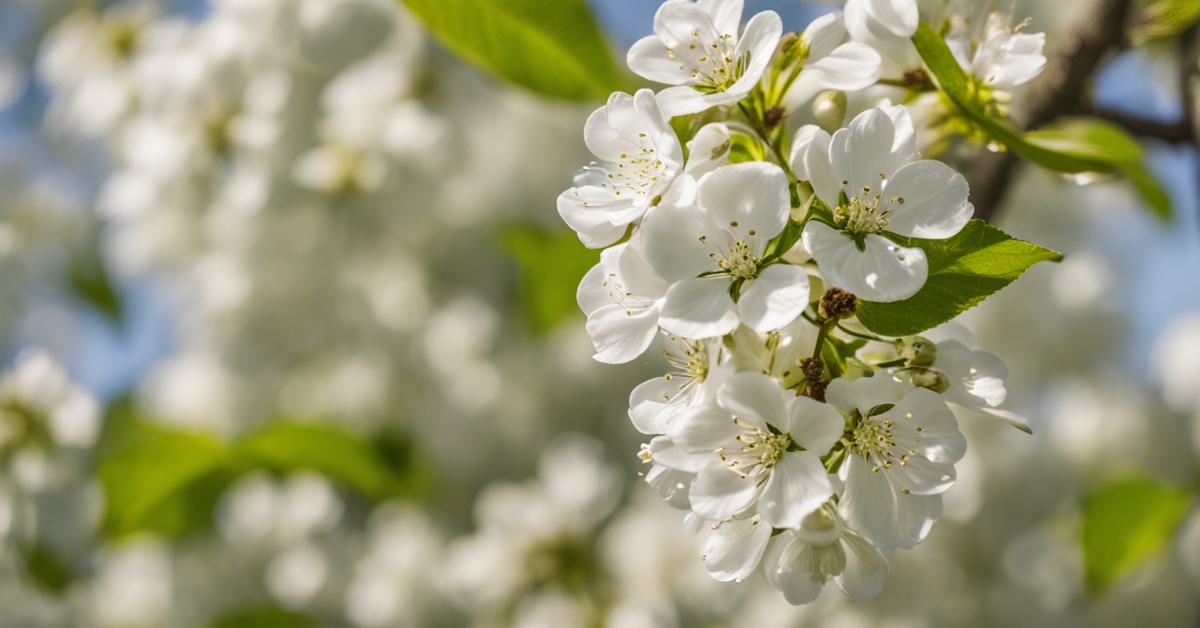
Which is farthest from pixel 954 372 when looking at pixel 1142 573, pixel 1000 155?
pixel 1142 573

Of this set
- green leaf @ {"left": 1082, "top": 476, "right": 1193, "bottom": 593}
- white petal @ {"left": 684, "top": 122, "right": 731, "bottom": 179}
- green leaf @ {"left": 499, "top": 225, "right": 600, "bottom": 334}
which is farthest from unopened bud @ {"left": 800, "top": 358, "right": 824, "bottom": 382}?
green leaf @ {"left": 1082, "top": 476, "right": 1193, "bottom": 593}

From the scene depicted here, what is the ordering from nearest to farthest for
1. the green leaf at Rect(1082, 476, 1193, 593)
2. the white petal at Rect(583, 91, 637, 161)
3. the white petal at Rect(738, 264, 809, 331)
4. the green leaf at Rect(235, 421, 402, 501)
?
the white petal at Rect(738, 264, 809, 331), the white petal at Rect(583, 91, 637, 161), the green leaf at Rect(1082, 476, 1193, 593), the green leaf at Rect(235, 421, 402, 501)

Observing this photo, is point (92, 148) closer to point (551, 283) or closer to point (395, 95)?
point (395, 95)

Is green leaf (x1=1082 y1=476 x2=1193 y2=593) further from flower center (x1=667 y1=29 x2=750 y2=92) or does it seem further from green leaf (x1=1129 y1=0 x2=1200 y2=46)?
flower center (x1=667 y1=29 x2=750 y2=92)

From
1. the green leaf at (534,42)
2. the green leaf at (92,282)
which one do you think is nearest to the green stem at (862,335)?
the green leaf at (534,42)

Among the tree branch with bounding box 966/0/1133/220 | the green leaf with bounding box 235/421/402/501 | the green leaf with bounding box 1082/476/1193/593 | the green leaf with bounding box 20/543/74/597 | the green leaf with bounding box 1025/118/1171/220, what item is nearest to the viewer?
the green leaf with bounding box 1025/118/1171/220

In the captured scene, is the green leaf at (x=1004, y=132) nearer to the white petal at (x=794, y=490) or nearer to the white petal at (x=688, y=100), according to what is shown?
the white petal at (x=688, y=100)

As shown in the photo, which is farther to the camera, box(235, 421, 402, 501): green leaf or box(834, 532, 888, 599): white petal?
box(235, 421, 402, 501): green leaf
